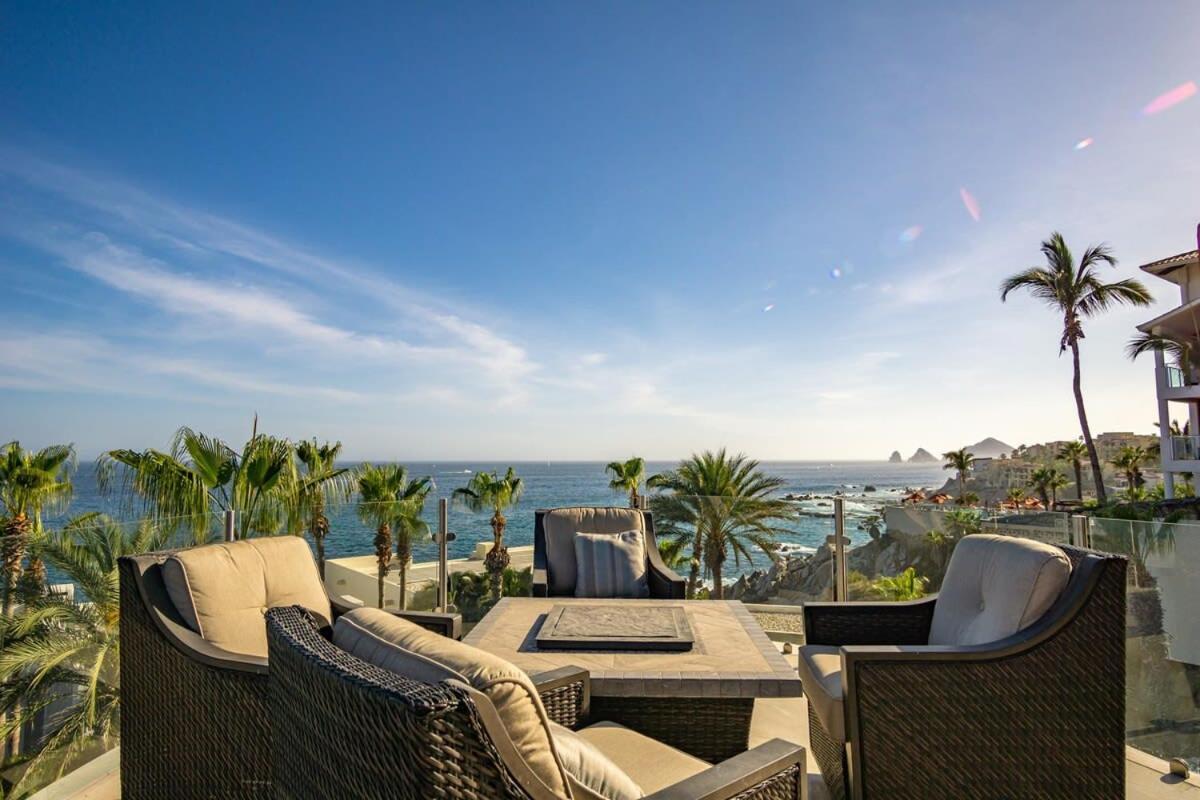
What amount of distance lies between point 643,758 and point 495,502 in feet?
23.3

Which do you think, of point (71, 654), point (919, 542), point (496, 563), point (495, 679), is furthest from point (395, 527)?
point (495, 679)

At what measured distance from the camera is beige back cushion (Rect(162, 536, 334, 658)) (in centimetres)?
202

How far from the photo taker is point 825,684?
223 centimetres

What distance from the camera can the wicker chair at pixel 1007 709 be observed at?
77.0 inches

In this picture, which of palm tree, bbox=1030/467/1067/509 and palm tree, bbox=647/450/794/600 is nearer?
palm tree, bbox=647/450/794/600

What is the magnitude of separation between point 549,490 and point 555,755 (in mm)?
47083

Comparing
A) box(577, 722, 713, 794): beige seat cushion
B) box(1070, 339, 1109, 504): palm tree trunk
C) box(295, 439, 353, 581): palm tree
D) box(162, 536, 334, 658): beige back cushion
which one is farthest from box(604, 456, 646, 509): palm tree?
box(1070, 339, 1109, 504): palm tree trunk

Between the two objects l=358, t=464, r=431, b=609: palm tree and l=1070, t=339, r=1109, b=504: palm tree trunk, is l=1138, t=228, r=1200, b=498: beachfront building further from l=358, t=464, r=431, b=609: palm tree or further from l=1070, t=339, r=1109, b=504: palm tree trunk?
l=358, t=464, r=431, b=609: palm tree

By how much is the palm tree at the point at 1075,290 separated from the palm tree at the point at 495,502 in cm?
1718

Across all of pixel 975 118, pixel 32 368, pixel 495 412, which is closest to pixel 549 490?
pixel 495 412

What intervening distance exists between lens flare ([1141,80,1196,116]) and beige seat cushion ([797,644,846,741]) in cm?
669

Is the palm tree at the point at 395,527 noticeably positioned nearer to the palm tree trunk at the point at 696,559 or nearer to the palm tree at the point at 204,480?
the palm tree at the point at 204,480

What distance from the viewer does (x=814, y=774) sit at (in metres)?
2.54

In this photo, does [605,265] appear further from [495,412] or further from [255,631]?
[495,412]
